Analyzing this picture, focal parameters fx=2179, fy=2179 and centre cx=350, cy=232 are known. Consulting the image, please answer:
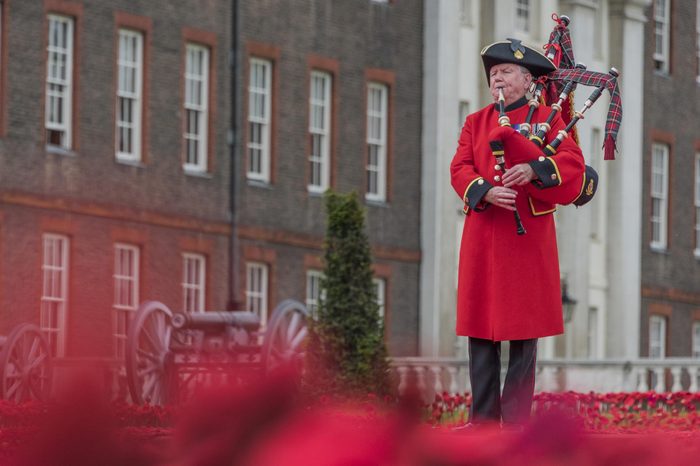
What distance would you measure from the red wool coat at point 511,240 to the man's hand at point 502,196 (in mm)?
37

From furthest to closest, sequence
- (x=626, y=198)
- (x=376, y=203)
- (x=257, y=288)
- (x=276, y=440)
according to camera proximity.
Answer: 1. (x=626, y=198)
2. (x=376, y=203)
3. (x=257, y=288)
4. (x=276, y=440)

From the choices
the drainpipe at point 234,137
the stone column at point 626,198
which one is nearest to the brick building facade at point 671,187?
the stone column at point 626,198

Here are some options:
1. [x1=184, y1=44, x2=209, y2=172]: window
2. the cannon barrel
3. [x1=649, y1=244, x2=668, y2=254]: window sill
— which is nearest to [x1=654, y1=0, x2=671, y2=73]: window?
[x1=649, y1=244, x2=668, y2=254]: window sill

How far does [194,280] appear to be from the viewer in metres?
33.4

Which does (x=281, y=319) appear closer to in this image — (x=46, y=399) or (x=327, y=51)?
(x=327, y=51)

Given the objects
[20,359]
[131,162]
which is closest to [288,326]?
[20,359]

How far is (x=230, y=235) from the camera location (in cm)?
3366

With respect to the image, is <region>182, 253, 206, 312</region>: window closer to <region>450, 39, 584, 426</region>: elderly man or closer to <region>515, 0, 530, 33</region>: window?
<region>515, 0, 530, 33</region>: window

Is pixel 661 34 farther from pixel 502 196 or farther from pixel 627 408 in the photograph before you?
pixel 502 196

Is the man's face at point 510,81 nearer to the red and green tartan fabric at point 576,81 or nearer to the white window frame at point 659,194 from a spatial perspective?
the red and green tartan fabric at point 576,81

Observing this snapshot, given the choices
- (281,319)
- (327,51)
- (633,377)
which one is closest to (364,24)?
(327,51)

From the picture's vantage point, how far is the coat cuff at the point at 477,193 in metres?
7.96

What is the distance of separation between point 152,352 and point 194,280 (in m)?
13.4

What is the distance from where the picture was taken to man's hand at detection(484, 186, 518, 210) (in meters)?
Answer: 7.88
